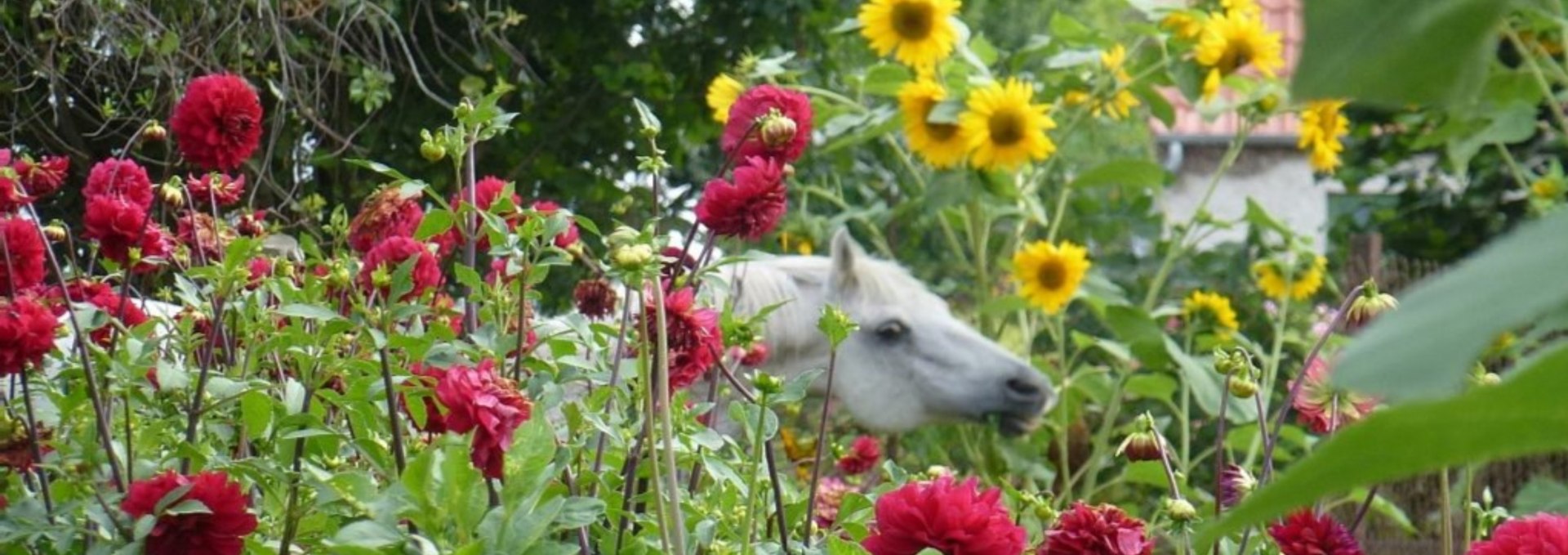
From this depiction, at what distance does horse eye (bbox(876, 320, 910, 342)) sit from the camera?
4.27 metres

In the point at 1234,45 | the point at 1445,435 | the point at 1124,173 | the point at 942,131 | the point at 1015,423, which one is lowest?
the point at 1015,423

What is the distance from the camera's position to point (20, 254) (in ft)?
4.82

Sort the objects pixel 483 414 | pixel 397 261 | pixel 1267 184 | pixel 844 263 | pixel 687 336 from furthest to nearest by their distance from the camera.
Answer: pixel 1267 184
pixel 844 263
pixel 397 261
pixel 687 336
pixel 483 414

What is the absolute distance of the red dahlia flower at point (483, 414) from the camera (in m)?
1.07

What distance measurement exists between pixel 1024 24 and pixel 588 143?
4.47 metres

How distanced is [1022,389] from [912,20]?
836 millimetres

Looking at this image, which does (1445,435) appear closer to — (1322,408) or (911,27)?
(1322,408)

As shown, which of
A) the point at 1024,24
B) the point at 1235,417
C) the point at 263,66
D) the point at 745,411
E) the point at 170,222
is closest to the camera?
the point at 745,411

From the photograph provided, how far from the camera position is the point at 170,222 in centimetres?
267

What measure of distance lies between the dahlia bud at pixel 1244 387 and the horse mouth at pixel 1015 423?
3068mm

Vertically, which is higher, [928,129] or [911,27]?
[911,27]

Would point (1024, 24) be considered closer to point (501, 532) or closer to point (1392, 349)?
point (501, 532)

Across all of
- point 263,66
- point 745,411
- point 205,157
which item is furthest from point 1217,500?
point 263,66

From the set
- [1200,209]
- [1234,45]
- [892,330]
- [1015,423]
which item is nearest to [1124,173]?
[1200,209]
